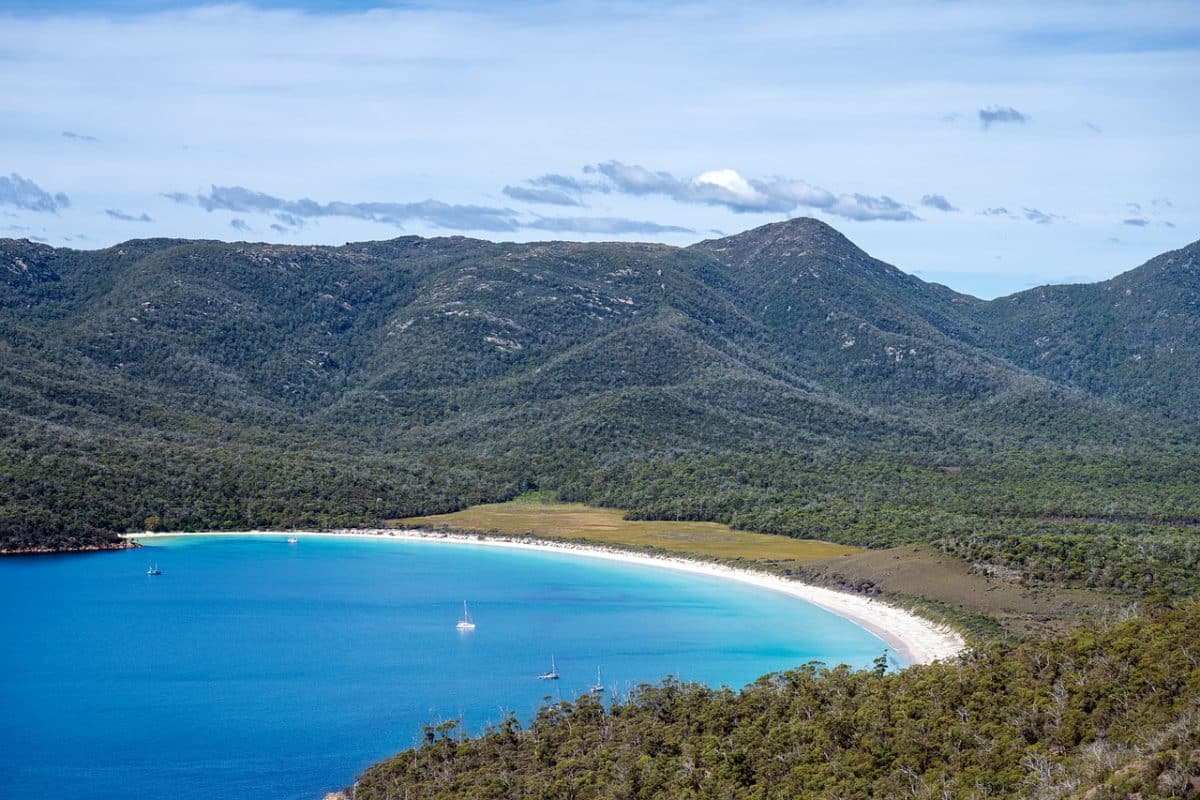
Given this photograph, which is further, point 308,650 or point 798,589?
point 798,589

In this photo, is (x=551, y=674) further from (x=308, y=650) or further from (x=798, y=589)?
(x=798, y=589)

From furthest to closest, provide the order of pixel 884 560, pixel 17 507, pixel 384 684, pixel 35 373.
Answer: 1. pixel 35 373
2. pixel 17 507
3. pixel 884 560
4. pixel 384 684

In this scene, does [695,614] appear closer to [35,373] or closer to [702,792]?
[702,792]

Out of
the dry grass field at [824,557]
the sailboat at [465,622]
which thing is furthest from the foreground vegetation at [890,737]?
the sailboat at [465,622]

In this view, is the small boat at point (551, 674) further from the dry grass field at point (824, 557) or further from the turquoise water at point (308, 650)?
the dry grass field at point (824, 557)

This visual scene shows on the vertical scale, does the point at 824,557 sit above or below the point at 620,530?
above

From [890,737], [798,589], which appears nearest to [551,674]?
[890,737]

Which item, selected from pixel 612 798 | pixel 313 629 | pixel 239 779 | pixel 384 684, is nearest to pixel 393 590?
pixel 313 629

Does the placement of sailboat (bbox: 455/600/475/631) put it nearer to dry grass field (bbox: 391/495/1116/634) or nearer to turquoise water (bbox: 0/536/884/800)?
turquoise water (bbox: 0/536/884/800)

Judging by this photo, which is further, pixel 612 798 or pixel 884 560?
pixel 884 560
